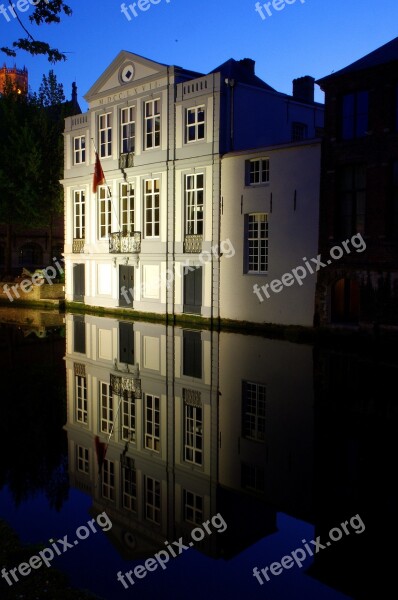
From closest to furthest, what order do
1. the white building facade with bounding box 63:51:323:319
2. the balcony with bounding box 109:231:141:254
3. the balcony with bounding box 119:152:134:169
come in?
the white building facade with bounding box 63:51:323:319 < the balcony with bounding box 109:231:141:254 < the balcony with bounding box 119:152:134:169

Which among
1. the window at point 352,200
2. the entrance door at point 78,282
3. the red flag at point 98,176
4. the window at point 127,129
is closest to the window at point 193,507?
the window at point 352,200

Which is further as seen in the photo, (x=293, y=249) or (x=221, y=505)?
(x=293, y=249)

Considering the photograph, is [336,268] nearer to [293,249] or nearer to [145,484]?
[293,249]

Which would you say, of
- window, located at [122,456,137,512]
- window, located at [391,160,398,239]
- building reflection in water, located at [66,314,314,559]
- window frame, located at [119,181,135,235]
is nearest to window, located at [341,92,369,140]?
window, located at [391,160,398,239]

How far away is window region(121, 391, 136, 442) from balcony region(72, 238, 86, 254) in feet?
71.4

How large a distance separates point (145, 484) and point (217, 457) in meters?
1.52

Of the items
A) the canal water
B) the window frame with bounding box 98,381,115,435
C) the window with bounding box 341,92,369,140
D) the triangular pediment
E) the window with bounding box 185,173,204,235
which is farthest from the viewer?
the triangular pediment

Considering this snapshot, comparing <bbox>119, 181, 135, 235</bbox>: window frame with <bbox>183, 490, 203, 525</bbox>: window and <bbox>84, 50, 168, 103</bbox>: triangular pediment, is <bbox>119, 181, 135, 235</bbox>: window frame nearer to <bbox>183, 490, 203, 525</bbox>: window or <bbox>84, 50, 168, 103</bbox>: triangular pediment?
<bbox>84, 50, 168, 103</bbox>: triangular pediment

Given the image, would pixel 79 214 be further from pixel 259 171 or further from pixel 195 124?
pixel 259 171

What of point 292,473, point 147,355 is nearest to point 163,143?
point 147,355

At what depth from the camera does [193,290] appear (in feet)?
90.5

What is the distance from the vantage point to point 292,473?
8500 millimetres

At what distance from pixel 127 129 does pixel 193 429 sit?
920 inches

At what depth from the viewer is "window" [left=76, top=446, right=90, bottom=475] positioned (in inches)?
348
